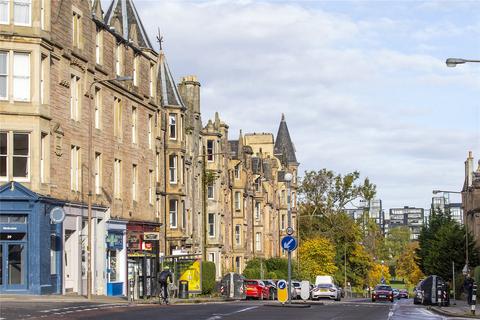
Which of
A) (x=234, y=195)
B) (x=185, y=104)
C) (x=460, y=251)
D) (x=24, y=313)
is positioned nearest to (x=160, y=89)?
(x=185, y=104)

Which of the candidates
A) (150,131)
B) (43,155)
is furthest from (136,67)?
(43,155)

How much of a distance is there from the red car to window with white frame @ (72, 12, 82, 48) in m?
24.1

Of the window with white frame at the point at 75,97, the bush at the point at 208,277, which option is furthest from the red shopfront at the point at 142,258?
the window with white frame at the point at 75,97

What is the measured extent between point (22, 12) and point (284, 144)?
94735 millimetres

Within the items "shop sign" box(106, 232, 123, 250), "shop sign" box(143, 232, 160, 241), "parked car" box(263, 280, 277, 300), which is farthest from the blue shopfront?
"parked car" box(263, 280, 277, 300)

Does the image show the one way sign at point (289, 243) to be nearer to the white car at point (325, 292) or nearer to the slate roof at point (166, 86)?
the white car at point (325, 292)

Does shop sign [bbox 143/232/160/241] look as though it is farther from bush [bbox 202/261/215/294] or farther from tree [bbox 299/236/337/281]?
tree [bbox 299/236/337/281]

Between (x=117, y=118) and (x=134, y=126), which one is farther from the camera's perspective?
(x=134, y=126)

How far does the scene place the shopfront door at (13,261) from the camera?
4194cm

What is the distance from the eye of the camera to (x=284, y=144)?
137 meters

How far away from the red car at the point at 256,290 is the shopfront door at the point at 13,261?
26.0 metres

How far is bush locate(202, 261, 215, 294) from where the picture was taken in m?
66.4

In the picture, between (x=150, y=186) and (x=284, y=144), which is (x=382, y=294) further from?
(x=284, y=144)

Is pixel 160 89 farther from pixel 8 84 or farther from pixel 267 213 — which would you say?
pixel 267 213
